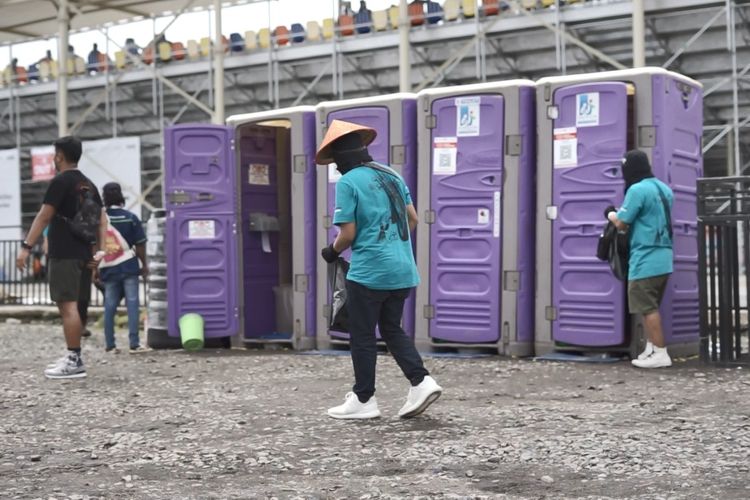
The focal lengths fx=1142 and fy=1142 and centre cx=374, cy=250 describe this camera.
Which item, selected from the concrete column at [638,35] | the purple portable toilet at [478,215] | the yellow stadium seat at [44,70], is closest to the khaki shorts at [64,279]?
the purple portable toilet at [478,215]

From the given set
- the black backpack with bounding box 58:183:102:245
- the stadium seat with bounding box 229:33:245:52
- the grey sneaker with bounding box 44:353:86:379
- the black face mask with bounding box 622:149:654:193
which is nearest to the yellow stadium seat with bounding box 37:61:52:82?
the stadium seat with bounding box 229:33:245:52

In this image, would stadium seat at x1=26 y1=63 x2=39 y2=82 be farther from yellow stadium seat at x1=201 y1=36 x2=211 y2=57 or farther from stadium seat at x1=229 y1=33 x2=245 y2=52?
stadium seat at x1=229 y1=33 x2=245 y2=52

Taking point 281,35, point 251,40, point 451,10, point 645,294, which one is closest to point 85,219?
point 645,294

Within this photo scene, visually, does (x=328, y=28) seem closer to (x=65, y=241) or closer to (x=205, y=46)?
(x=205, y=46)

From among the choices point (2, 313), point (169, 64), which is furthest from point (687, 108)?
point (169, 64)

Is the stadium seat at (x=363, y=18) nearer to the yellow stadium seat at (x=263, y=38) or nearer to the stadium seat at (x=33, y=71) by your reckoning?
the yellow stadium seat at (x=263, y=38)

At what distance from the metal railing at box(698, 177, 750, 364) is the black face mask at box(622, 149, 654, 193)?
1.33 ft

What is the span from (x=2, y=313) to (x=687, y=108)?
10.5 meters

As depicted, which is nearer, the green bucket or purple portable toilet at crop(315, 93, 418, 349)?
purple portable toilet at crop(315, 93, 418, 349)

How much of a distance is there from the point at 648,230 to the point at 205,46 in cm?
1781

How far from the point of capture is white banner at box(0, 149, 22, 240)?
23.9 metres

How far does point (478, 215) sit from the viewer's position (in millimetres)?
9289

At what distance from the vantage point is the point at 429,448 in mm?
5258

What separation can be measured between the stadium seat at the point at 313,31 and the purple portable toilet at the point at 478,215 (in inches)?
539
